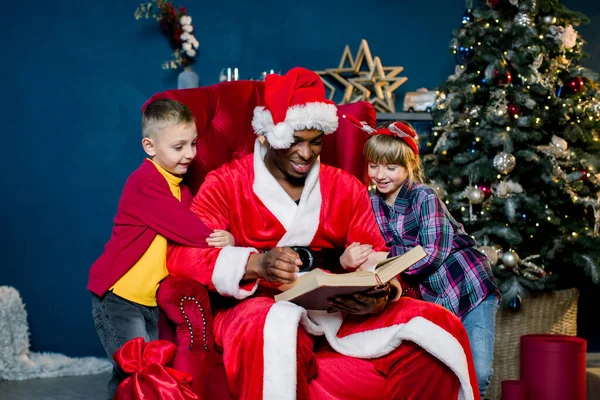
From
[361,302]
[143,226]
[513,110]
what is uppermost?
[513,110]

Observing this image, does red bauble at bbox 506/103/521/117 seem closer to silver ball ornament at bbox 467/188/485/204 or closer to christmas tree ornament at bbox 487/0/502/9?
silver ball ornament at bbox 467/188/485/204

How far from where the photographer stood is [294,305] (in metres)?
2.11

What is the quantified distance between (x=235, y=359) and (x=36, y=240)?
8.81 feet

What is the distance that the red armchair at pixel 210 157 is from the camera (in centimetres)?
222

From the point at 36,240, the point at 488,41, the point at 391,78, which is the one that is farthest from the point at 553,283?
the point at 36,240

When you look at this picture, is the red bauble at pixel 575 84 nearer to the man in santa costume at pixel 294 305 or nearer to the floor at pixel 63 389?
the floor at pixel 63 389

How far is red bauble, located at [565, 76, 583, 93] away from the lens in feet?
13.3

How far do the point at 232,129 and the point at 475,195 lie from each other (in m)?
1.55

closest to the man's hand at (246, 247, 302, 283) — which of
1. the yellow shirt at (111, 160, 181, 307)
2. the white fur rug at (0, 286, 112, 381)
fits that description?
the yellow shirt at (111, 160, 181, 307)

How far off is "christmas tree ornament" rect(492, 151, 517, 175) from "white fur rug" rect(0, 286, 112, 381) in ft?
8.60

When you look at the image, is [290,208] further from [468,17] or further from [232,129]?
[468,17]

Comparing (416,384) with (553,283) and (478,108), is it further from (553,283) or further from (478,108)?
(478,108)

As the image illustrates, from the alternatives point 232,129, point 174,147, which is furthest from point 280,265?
point 232,129

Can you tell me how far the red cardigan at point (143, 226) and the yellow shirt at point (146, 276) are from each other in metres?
0.02
